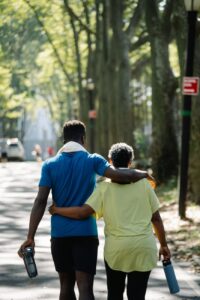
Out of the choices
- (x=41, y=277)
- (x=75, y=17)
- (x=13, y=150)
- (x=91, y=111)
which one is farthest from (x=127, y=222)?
(x=13, y=150)

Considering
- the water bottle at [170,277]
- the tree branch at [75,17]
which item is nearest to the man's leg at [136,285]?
the water bottle at [170,277]

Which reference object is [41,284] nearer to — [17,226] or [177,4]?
[17,226]

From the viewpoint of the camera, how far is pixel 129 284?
6070 millimetres

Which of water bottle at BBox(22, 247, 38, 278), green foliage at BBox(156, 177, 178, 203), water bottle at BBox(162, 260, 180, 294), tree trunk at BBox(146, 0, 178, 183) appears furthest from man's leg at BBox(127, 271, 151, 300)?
tree trunk at BBox(146, 0, 178, 183)

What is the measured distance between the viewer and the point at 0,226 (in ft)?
52.3

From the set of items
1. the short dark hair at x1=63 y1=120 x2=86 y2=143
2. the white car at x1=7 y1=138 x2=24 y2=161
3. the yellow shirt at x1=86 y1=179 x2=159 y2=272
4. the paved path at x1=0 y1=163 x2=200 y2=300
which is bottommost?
the white car at x1=7 y1=138 x2=24 y2=161

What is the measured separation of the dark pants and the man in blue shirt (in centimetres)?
19

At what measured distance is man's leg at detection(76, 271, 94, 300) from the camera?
623 cm

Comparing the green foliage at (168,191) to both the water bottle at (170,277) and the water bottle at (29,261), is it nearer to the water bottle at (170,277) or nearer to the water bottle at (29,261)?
the water bottle at (170,277)

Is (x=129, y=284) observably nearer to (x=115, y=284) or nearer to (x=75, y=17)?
(x=115, y=284)

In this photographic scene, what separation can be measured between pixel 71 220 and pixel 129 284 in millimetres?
649

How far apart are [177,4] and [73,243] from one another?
44.8 feet

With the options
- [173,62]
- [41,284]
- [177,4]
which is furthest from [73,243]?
[173,62]

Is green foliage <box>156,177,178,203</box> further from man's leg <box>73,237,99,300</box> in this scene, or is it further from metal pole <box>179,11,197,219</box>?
man's leg <box>73,237,99,300</box>
